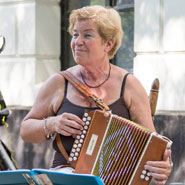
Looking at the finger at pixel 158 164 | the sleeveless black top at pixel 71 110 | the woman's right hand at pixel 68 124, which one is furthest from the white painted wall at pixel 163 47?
the finger at pixel 158 164

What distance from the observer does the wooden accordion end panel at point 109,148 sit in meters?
3.26

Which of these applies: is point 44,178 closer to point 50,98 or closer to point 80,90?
point 80,90

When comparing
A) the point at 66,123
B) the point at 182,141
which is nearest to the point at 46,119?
the point at 66,123

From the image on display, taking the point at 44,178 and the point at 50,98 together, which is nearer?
the point at 44,178

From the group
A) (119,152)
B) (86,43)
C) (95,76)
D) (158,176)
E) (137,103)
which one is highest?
(86,43)

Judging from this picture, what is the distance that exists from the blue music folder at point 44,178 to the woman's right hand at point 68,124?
2.98ft

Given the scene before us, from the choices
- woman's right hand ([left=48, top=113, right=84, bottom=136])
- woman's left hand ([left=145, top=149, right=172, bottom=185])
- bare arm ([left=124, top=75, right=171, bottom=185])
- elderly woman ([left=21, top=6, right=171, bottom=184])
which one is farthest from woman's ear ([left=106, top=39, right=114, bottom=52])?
woman's left hand ([left=145, top=149, right=172, bottom=185])

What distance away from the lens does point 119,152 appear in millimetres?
3293

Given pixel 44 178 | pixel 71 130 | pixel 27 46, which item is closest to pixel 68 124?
pixel 71 130

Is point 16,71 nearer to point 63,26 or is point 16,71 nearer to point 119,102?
point 63,26

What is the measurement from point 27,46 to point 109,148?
176 inches

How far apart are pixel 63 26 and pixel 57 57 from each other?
1.40 feet

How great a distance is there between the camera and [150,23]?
251 inches

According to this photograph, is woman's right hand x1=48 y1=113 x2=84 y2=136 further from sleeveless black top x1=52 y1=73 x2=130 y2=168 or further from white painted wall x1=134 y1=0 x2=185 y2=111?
white painted wall x1=134 y1=0 x2=185 y2=111
